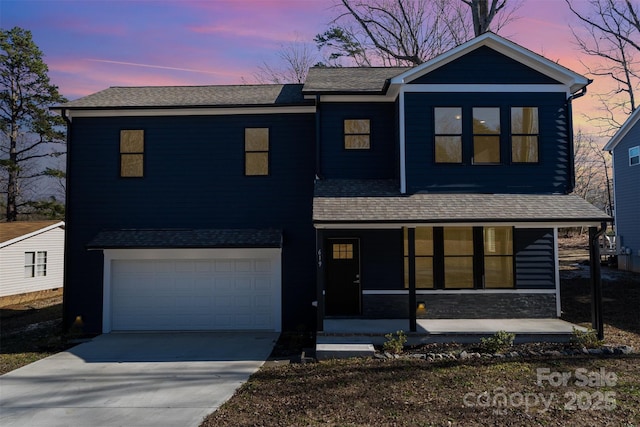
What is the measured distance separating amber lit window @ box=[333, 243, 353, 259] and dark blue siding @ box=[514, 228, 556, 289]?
4216mm

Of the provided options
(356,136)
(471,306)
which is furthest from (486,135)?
(471,306)

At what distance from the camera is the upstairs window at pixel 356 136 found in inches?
445

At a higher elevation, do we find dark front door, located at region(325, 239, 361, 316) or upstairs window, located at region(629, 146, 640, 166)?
upstairs window, located at region(629, 146, 640, 166)

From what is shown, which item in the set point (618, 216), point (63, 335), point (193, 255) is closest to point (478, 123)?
point (193, 255)

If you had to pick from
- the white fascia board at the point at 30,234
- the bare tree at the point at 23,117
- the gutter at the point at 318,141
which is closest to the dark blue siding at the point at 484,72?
the gutter at the point at 318,141

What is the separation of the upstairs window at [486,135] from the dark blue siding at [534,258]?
80.8 inches

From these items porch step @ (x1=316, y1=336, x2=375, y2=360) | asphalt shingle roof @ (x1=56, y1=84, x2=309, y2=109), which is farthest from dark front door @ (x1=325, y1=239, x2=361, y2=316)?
asphalt shingle roof @ (x1=56, y1=84, x2=309, y2=109)

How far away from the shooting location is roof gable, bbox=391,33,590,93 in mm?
10219

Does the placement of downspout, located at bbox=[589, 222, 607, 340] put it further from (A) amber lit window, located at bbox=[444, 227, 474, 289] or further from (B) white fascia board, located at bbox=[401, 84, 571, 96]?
(B) white fascia board, located at bbox=[401, 84, 571, 96]

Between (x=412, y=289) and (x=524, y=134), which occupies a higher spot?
(x=524, y=134)

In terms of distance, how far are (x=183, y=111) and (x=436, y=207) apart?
7346 millimetres

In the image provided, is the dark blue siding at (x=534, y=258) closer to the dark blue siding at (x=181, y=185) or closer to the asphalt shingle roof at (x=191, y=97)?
the dark blue siding at (x=181, y=185)

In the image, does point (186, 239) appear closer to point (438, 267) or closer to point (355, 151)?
point (355, 151)

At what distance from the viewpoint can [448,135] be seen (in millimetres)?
10531
